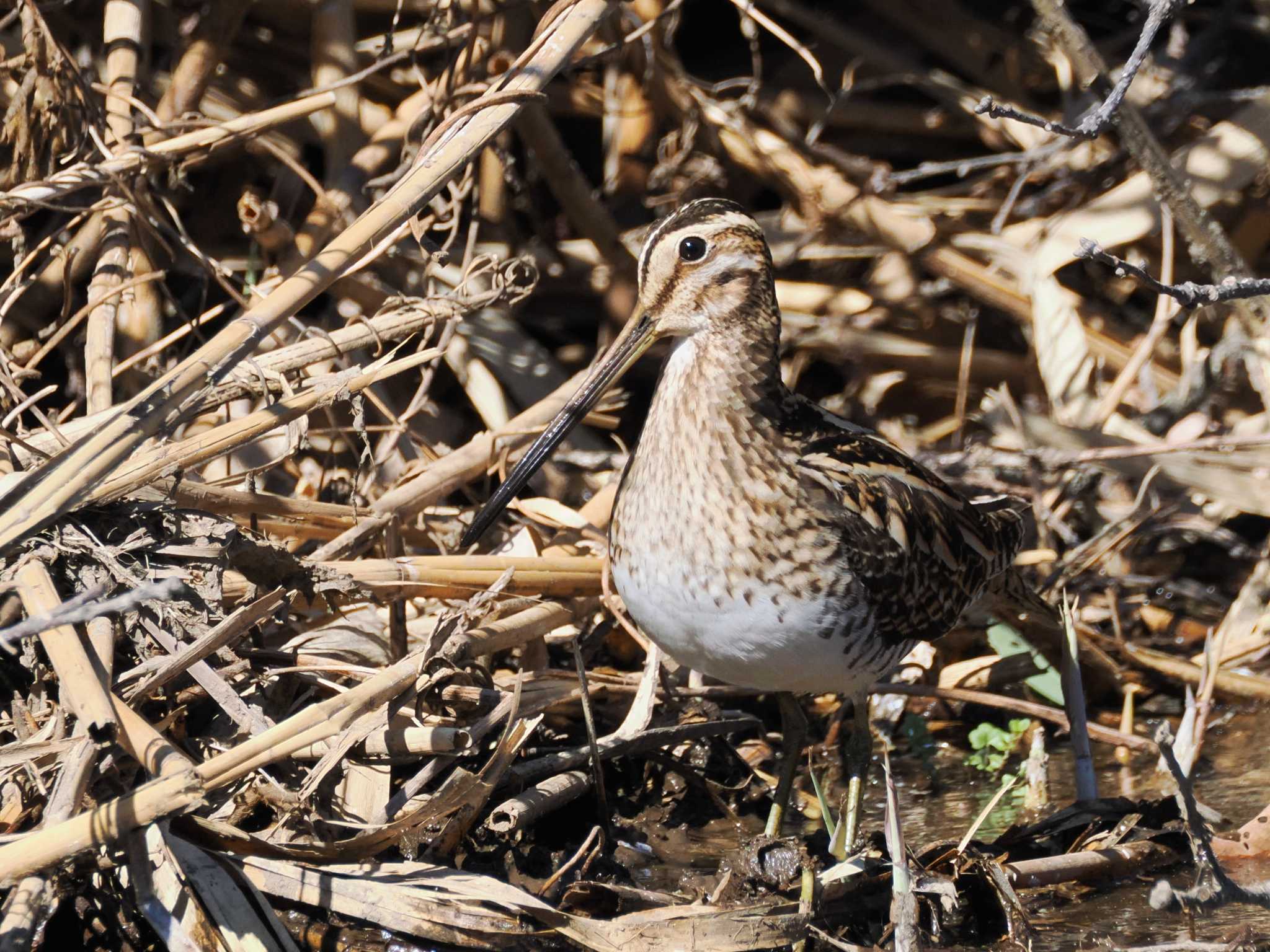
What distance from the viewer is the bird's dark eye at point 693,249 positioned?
9.83 feet

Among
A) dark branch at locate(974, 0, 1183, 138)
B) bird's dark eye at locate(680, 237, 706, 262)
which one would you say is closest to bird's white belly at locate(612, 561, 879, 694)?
bird's dark eye at locate(680, 237, 706, 262)

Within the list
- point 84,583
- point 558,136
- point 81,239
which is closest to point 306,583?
point 84,583

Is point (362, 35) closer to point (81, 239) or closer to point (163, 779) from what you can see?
point (81, 239)

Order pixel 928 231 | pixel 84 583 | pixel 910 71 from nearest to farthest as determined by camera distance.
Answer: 1. pixel 84 583
2. pixel 928 231
3. pixel 910 71

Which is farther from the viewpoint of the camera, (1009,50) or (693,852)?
(1009,50)

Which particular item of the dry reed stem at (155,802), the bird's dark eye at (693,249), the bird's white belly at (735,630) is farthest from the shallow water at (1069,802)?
the bird's dark eye at (693,249)

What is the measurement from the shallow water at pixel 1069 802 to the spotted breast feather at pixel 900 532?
1.40 feet

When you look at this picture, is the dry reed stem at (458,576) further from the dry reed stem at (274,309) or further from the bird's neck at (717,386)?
the dry reed stem at (274,309)

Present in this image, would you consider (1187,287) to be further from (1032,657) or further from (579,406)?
(1032,657)

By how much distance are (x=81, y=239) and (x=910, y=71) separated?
246 centimetres

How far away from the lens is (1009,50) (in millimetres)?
4715

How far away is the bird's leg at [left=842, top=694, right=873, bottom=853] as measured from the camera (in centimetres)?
307

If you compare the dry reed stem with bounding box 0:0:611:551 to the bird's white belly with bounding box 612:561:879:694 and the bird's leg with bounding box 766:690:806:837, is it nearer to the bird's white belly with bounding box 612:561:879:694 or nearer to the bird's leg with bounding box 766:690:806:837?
the bird's white belly with bounding box 612:561:879:694

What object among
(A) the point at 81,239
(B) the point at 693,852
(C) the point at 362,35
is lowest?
(B) the point at 693,852
